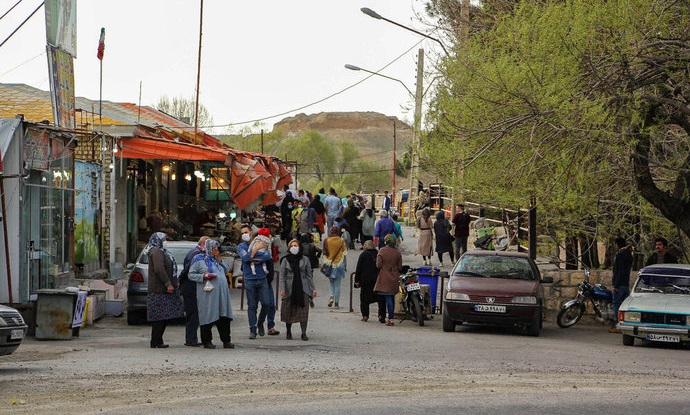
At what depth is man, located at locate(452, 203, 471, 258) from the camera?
31.3m

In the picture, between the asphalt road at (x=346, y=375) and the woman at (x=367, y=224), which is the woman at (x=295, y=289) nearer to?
the asphalt road at (x=346, y=375)

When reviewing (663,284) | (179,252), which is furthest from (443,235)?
(663,284)

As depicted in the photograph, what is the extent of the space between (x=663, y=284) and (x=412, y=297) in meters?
4.68

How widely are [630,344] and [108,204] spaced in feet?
42.0

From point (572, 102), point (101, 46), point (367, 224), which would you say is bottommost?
point (367, 224)

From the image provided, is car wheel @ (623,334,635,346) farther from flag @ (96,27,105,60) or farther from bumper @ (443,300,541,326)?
flag @ (96,27,105,60)

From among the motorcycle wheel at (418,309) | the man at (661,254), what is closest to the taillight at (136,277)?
the motorcycle wheel at (418,309)

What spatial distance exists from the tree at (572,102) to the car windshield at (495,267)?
1345mm

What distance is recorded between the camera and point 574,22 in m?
17.1

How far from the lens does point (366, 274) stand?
2092cm

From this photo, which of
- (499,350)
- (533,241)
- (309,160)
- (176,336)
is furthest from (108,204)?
(309,160)

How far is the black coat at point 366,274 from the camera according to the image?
20.9m

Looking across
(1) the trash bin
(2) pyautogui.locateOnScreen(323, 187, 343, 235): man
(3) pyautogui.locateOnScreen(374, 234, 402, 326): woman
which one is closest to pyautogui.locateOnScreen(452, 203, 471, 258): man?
(2) pyautogui.locateOnScreen(323, 187, 343, 235): man

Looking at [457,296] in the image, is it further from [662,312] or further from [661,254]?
[661,254]
